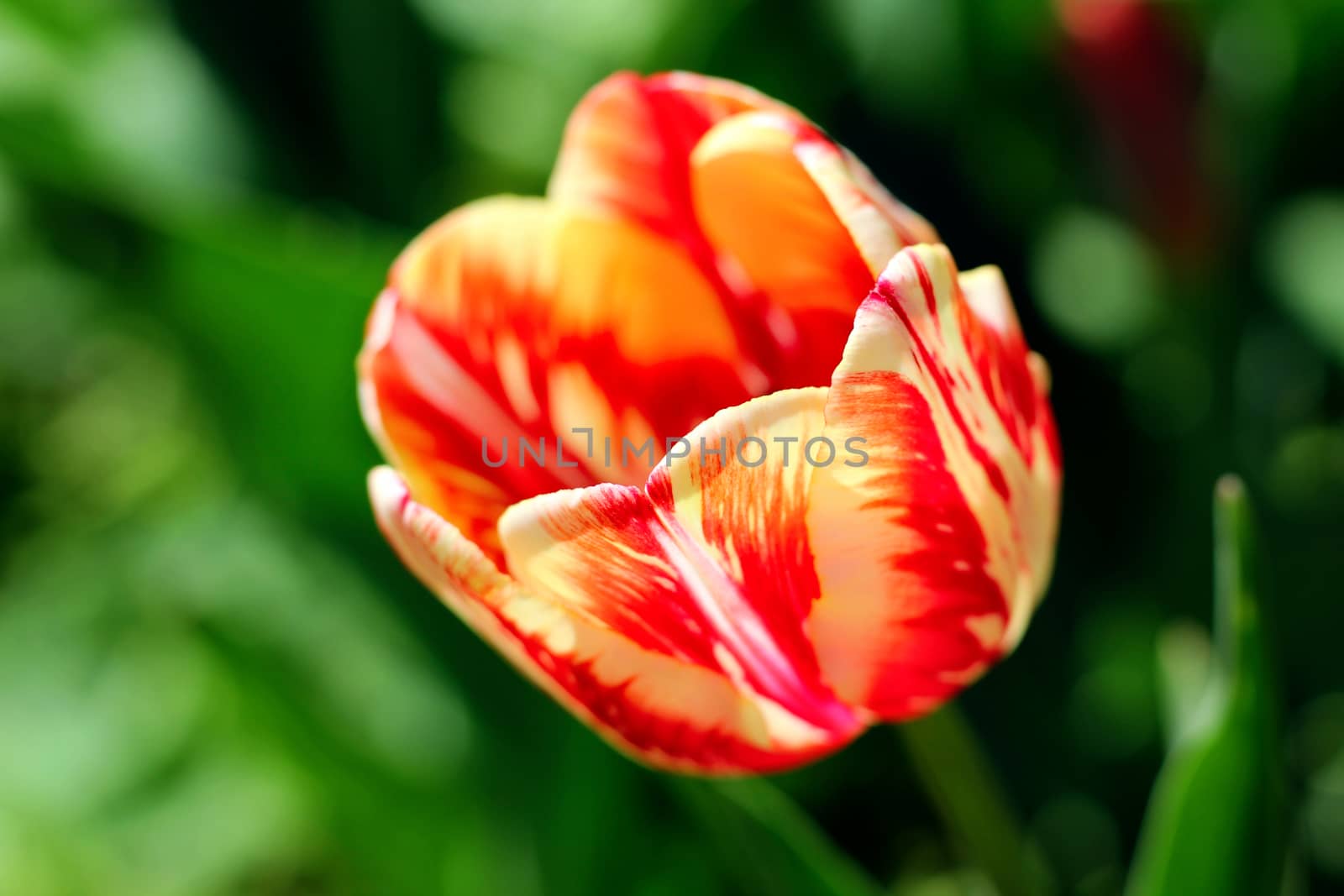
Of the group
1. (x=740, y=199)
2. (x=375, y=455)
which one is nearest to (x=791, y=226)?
(x=740, y=199)

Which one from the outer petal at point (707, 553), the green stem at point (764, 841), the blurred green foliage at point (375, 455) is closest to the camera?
the outer petal at point (707, 553)

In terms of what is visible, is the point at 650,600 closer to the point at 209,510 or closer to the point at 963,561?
the point at 963,561

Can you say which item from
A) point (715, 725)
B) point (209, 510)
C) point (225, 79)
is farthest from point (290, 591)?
point (715, 725)

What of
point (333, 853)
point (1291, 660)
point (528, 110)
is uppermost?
point (528, 110)

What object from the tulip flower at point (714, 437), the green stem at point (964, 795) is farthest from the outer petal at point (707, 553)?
the green stem at point (964, 795)

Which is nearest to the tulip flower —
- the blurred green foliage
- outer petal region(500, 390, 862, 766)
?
outer petal region(500, 390, 862, 766)

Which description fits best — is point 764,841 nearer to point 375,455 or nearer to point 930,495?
point 930,495

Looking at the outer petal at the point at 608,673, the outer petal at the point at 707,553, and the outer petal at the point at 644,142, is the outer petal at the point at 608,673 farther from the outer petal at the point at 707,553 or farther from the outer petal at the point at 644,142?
the outer petal at the point at 644,142
